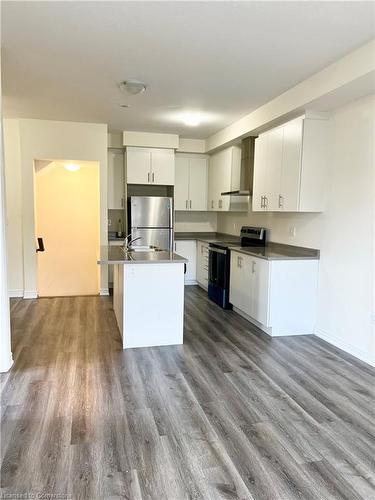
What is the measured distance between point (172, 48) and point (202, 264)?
3.93 m

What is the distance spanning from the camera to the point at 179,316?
12.3ft

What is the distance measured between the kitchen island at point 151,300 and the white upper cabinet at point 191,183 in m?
3.06

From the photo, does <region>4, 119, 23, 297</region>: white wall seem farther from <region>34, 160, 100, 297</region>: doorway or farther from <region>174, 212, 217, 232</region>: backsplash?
<region>174, 212, 217, 232</region>: backsplash

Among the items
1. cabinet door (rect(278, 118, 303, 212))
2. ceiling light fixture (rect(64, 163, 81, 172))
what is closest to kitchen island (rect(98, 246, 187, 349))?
cabinet door (rect(278, 118, 303, 212))

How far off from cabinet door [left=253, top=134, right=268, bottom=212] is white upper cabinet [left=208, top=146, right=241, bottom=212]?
0.85m

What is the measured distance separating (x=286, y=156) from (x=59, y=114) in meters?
3.13

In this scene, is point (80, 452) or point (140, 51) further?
point (140, 51)

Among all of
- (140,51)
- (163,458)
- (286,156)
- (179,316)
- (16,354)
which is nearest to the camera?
(163,458)

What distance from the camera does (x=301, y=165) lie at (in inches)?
151

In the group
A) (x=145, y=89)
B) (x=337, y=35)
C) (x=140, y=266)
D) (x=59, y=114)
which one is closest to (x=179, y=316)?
(x=140, y=266)

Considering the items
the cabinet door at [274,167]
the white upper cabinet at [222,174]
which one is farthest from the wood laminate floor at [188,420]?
the white upper cabinet at [222,174]

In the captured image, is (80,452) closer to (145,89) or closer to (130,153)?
(145,89)

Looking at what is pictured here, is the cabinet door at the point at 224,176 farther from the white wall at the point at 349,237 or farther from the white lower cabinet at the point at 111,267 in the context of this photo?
the white wall at the point at 349,237

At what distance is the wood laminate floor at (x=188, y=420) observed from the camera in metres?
1.83
